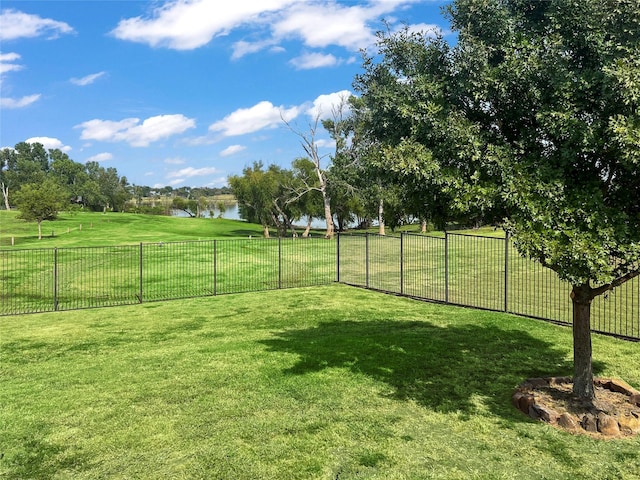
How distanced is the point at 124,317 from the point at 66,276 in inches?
344

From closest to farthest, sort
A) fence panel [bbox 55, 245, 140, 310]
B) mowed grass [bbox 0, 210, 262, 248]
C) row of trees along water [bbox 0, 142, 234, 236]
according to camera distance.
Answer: fence panel [bbox 55, 245, 140, 310]
mowed grass [bbox 0, 210, 262, 248]
row of trees along water [bbox 0, 142, 234, 236]

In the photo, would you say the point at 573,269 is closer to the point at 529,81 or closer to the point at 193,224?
the point at 529,81

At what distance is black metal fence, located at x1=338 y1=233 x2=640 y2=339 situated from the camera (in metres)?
11.1

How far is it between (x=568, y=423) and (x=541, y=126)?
369cm

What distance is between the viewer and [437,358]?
8.10m

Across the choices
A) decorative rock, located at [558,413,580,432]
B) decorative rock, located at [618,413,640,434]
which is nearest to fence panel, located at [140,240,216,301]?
decorative rock, located at [558,413,580,432]

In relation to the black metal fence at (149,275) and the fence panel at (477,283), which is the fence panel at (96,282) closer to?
the black metal fence at (149,275)

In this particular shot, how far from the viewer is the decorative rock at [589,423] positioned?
5336 mm

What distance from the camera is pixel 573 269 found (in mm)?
4324

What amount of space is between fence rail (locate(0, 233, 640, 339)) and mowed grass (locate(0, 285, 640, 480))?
243cm

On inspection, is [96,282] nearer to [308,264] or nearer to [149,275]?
[149,275]

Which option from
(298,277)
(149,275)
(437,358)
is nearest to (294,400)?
(437,358)

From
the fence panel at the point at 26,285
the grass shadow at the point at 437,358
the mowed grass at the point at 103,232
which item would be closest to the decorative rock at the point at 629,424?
the grass shadow at the point at 437,358

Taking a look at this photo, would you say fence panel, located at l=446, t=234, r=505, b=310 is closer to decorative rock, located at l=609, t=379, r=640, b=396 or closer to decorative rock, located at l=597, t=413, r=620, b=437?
decorative rock, located at l=609, t=379, r=640, b=396
